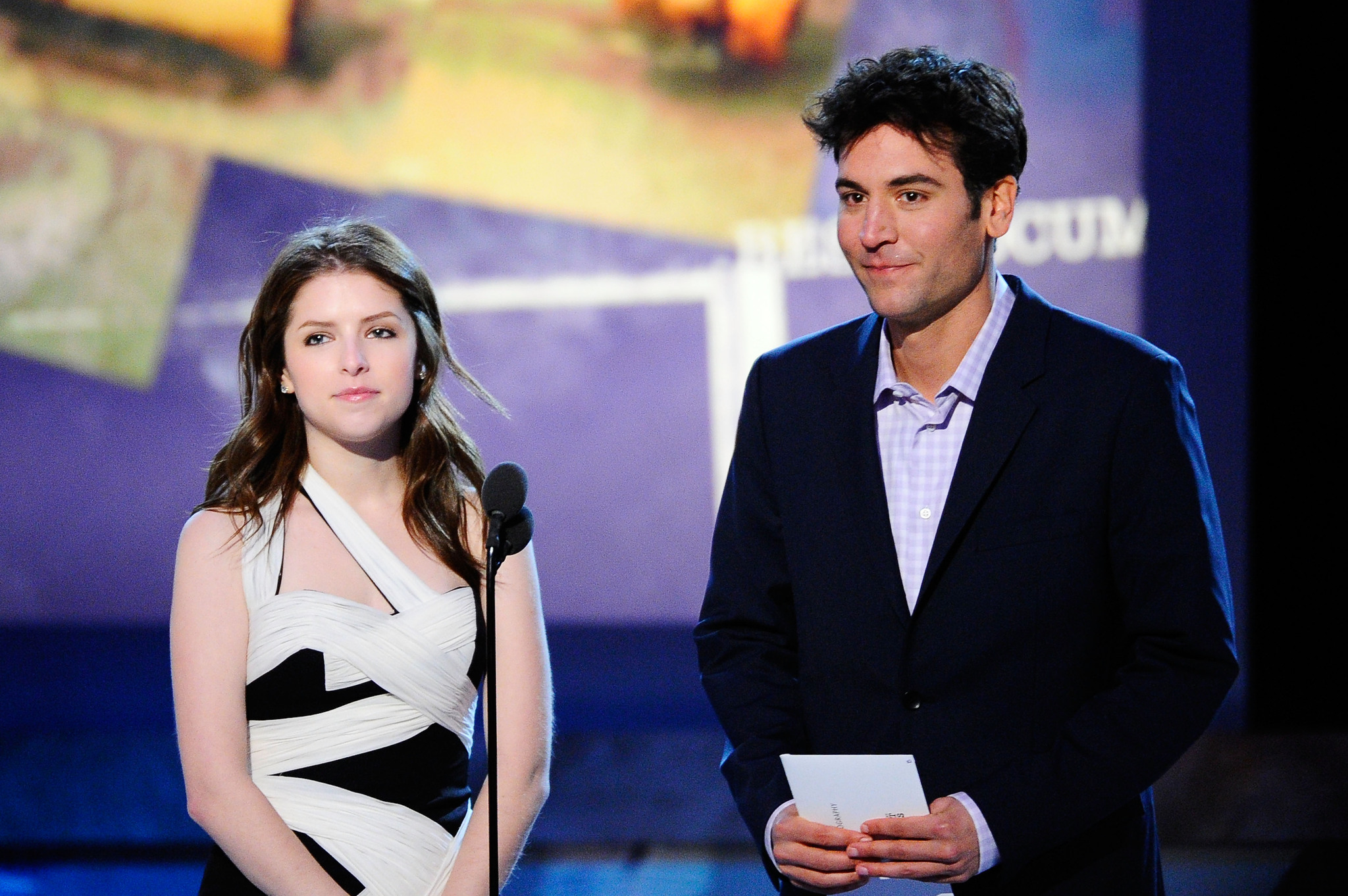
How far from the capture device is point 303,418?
72.9 inches

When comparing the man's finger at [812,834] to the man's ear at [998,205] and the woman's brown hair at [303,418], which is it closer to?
the woman's brown hair at [303,418]

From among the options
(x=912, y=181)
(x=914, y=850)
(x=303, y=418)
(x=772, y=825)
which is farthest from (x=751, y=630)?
(x=303, y=418)

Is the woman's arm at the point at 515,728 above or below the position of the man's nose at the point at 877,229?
below

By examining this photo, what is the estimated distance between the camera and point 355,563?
1.78 m

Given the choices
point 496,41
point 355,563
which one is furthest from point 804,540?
point 496,41

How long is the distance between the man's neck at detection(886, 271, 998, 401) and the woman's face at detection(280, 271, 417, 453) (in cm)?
70

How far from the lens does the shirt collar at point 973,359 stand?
1.62m

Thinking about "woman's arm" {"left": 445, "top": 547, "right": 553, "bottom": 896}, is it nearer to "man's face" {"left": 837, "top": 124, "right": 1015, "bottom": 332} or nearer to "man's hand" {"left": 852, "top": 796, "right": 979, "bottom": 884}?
"man's hand" {"left": 852, "top": 796, "right": 979, "bottom": 884}

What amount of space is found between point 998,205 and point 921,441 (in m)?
0.32

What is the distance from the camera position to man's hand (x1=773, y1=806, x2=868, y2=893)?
4.74ft

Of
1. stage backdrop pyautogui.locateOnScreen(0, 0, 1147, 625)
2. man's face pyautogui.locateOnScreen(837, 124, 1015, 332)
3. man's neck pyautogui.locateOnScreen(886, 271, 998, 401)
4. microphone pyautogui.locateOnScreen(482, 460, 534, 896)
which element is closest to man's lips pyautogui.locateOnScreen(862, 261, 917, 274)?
man's face pyautogui.locateOnScreen(837, 124, 1015, 332)

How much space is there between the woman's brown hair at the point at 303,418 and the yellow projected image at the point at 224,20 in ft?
10.1

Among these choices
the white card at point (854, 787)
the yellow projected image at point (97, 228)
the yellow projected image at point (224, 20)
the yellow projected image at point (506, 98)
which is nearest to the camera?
the white card at point (854, 787)

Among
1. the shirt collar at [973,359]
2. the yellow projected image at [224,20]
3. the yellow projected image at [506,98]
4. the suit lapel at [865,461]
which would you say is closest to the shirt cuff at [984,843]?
A: the suit lapel at [865,461]
